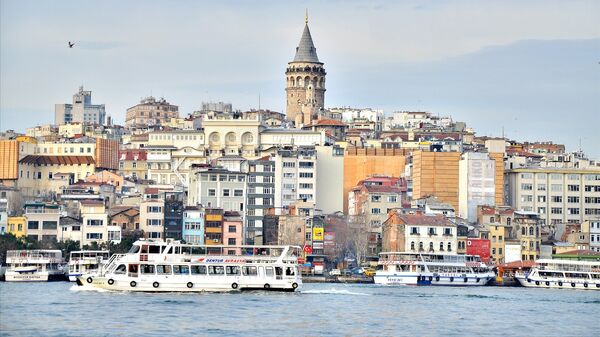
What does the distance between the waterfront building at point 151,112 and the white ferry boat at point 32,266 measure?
9401cm

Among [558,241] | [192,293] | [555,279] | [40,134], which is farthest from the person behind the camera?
[40,134]

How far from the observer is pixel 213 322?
5725 centimetres

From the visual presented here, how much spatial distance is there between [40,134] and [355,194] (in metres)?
61.7

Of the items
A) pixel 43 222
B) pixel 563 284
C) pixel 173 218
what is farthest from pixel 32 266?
pixel 563 284

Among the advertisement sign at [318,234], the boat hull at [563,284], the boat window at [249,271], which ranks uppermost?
the advertisement sign at [318,234]

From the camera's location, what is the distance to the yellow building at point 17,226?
105 metres

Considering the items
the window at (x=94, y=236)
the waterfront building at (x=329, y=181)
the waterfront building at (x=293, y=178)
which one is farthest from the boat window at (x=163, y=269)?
the waterfront building at (x=329, y=181)

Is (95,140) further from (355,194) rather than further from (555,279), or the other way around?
(555,279)

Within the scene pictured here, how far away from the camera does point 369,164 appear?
130500 mm

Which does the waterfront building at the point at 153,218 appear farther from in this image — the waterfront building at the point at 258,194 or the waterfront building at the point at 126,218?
the waterfront building at the point at 258,194

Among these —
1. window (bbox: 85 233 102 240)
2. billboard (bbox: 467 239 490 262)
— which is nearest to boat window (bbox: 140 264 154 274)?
window (bbox: 85 233 102 240)

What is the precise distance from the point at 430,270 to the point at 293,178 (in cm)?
2863

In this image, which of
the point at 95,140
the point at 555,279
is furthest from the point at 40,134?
the point at 555,279

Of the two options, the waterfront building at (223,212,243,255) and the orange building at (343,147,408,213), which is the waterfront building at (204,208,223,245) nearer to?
the waterfront building at (223,212,243,255)
